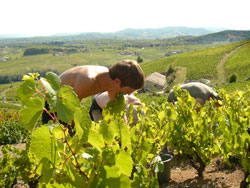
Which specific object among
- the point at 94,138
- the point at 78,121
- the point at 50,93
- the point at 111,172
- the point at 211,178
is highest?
the point at 50,93

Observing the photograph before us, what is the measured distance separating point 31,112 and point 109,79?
239 cm

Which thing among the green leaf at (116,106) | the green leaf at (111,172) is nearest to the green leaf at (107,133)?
the green leaf at (111,172)

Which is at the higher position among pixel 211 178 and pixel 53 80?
pixel 53 80

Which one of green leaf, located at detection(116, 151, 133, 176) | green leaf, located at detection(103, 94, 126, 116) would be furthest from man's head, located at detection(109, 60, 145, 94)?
green leaf, located at detection(116, 151, 133, 176)

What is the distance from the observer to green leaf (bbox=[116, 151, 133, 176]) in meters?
0.95

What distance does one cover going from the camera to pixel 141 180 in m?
1.34

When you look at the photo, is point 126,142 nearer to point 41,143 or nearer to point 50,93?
point 41,143

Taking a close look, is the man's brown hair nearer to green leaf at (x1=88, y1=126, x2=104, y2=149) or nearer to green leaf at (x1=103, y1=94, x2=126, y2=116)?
green leaf at (x1=103, y1=94, x2=126, y2=116)

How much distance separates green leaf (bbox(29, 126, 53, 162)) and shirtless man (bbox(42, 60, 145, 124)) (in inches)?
73.3

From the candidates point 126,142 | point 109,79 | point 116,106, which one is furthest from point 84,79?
point 126,142

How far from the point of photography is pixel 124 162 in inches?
37.6

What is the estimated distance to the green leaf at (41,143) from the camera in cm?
74

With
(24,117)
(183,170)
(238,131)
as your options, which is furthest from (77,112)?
(183,170)

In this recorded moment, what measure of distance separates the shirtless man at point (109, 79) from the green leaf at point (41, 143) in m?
1.86
